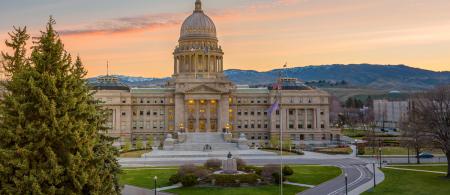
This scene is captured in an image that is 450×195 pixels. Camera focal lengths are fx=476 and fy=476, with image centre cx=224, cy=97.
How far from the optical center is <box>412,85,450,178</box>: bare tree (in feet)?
190

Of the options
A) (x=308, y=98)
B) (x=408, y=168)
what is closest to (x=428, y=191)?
(x=408, y=168)

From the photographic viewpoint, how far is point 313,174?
63.4m

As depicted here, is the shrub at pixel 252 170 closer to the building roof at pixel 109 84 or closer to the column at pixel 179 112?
the column at pixel 179 112

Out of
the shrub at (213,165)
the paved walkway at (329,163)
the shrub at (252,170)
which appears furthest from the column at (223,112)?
the shrub at (252,170)

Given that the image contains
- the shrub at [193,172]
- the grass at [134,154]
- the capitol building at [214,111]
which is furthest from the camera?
the capitol building at [214,111]

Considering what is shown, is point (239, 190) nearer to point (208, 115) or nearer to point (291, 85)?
point (208, 115)

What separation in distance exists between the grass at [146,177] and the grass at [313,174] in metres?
15.7

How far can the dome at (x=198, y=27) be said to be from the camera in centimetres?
13675

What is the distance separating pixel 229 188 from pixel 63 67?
2935 centimetres

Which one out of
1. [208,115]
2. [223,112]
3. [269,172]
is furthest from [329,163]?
[208,115]

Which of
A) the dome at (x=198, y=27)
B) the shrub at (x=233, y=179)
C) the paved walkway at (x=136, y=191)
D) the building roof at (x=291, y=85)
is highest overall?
the dome at (x=198, y=27)

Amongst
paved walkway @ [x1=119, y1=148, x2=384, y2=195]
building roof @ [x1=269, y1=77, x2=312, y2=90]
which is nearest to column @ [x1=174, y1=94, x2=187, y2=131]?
building roof @ [x1=269, y1=77, x2=312, y2=90]

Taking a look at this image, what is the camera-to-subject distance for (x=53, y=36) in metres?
26.5

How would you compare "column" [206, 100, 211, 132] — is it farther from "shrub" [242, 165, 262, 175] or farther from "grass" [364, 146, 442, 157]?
"shrub" [242, 165, 262, 175]
